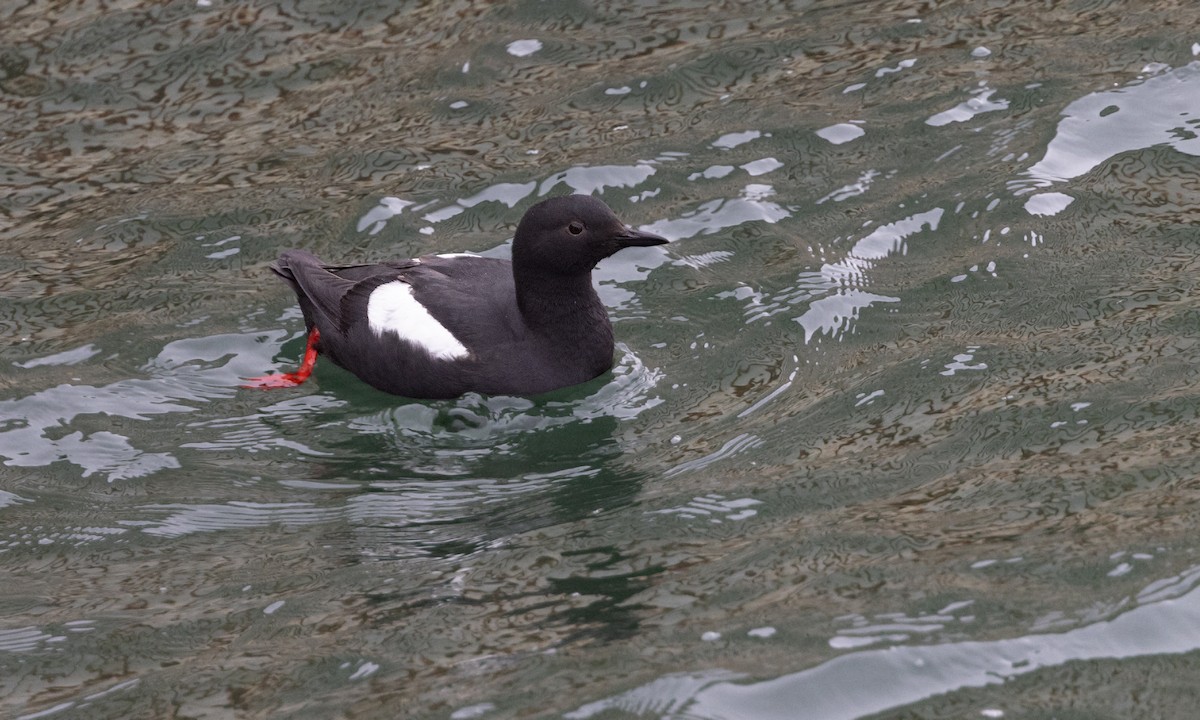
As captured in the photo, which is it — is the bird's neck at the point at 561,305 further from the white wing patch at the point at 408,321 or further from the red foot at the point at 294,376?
the red foot at the point at 294,376

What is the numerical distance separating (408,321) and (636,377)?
Answer: 1.11 m

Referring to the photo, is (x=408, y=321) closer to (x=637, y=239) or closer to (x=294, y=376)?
(x=294, y=376)

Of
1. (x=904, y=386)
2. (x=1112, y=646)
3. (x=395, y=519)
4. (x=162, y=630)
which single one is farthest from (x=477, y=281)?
(x=1112, y=646)

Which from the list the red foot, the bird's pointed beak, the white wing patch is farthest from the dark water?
the bird's pointed beak

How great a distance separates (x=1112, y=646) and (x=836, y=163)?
14.4ft

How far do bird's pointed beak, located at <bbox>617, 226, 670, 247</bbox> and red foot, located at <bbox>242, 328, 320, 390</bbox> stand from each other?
166cm

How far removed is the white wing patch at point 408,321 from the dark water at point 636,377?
295 millimetres

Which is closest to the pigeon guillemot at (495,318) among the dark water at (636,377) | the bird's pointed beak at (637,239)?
the bird's pointed beak at (637,239)

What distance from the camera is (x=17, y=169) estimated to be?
9258 mm

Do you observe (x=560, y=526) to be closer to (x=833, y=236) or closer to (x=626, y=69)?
(x=833, y=236)

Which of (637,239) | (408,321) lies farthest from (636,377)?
(408,321)

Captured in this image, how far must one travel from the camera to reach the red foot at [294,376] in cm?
705

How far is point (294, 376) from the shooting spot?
7156 millimetres

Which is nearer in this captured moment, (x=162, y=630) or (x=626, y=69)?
(x=162, y=630)
